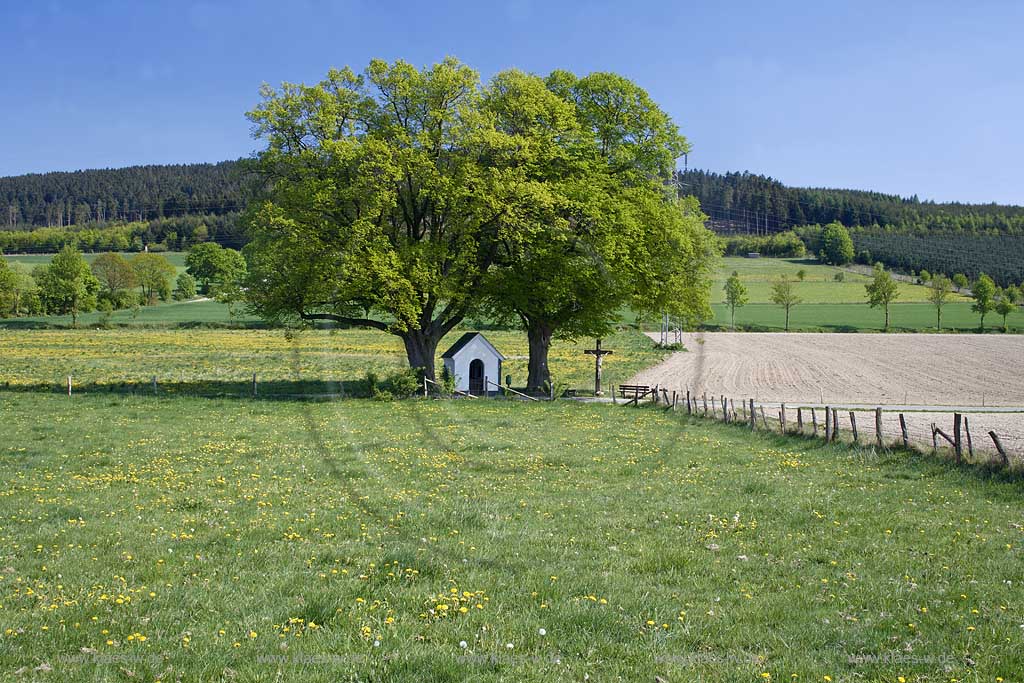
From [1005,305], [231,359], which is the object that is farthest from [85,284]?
[1005,305]

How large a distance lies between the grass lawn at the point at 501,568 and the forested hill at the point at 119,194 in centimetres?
2820

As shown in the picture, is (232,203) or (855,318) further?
(855,318)

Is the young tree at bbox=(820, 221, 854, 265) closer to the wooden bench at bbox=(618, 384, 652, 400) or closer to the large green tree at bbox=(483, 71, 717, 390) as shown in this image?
the large green tree at bbox=(483, 71, 717, 390)

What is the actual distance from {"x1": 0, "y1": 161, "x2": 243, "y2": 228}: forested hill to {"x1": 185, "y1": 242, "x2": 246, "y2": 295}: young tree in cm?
236

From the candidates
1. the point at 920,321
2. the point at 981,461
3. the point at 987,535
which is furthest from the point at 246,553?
the point at 920,321

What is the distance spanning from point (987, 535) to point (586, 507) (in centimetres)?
621

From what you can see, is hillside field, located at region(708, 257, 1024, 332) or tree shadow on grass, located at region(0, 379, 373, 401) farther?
hillside field, located at region(708, 257, 1024, 332)

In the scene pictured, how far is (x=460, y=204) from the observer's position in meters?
37.2

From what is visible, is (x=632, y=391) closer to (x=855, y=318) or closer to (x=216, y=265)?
(x=216, y=265)

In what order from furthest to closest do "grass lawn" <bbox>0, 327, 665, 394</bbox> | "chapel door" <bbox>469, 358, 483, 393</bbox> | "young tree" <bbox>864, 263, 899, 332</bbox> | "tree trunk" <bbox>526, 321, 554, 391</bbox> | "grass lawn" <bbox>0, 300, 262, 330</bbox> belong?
1. "young tree" <bbox>864, 263, 899, 332</bbox>
2. "grass lawn" <bbox>0, 300, 262, 330</bbox>
3. "tree trunk" <bbox>526, 321, 554, 391</bbox>
4. "grass lawn" <bbox>0, 327, 665, 394</bbox>
5. "chapel door" <bbox>469, 358, 483, 393</bbox>

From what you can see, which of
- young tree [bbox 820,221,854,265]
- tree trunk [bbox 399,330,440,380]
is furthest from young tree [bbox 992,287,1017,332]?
tree trunk [bbox 399,330,440,380]

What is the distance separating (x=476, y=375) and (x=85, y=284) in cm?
7688

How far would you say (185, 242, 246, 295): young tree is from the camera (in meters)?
37.7

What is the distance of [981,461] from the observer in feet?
59.5
